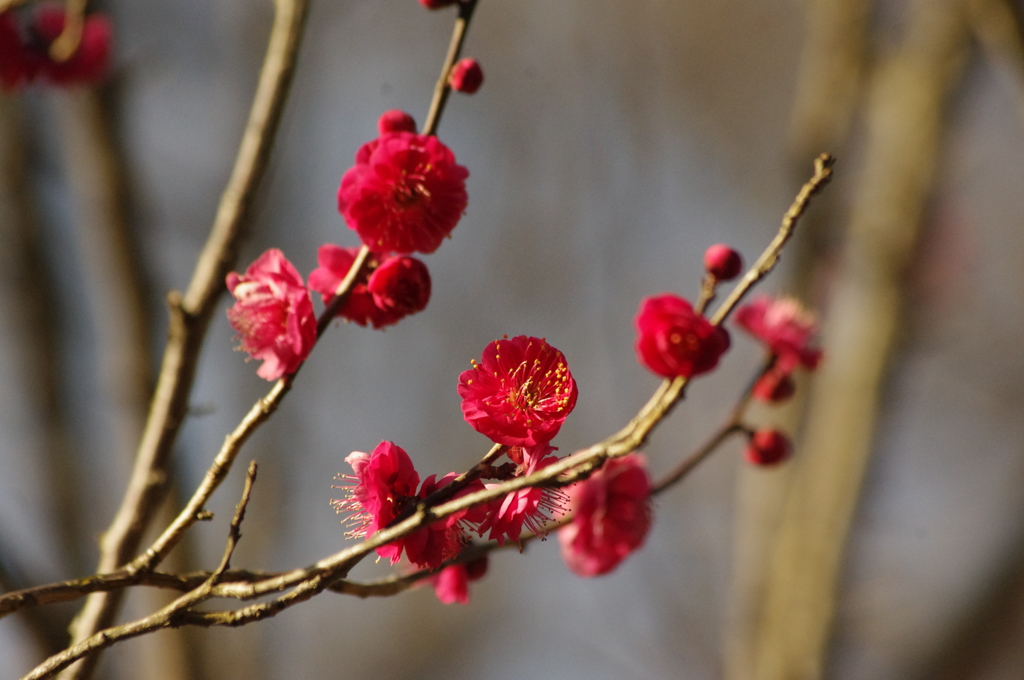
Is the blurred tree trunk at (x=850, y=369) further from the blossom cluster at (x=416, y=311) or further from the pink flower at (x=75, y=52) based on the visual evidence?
the pink flower at (x=75, y=52)

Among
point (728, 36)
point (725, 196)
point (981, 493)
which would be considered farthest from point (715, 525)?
point (728, 36)

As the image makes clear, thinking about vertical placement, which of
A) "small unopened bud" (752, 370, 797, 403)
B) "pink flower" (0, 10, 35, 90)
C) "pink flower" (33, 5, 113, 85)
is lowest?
"small unopened bud" (752, 370, 797, 403)

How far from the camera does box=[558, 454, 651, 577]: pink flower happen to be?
1.31 metres

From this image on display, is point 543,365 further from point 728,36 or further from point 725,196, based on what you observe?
point 728,36

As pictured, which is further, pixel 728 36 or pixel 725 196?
pixel 728 36

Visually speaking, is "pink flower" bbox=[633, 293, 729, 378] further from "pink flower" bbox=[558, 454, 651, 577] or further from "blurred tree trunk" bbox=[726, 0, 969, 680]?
"blurred tree trunk" bbox=[726, 0, 969, 680]

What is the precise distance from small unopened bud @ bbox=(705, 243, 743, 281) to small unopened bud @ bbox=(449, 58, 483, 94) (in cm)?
38

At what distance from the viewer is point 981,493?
488 cm

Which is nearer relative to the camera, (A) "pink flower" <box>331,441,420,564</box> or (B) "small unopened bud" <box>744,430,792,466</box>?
(A) "pink flower" <box>331,441,420,564</box>

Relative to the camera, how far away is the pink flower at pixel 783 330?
1.44 m

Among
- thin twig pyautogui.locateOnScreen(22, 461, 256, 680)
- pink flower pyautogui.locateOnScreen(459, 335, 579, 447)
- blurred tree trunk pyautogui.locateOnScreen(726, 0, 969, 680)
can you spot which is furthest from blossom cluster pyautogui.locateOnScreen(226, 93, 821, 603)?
blurred tree trunk pyautogui.locateOnScreen(726, 0, 969, 680)

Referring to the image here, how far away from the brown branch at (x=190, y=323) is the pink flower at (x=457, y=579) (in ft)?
1.37

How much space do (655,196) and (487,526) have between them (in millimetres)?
3667

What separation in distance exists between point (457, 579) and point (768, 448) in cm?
61
